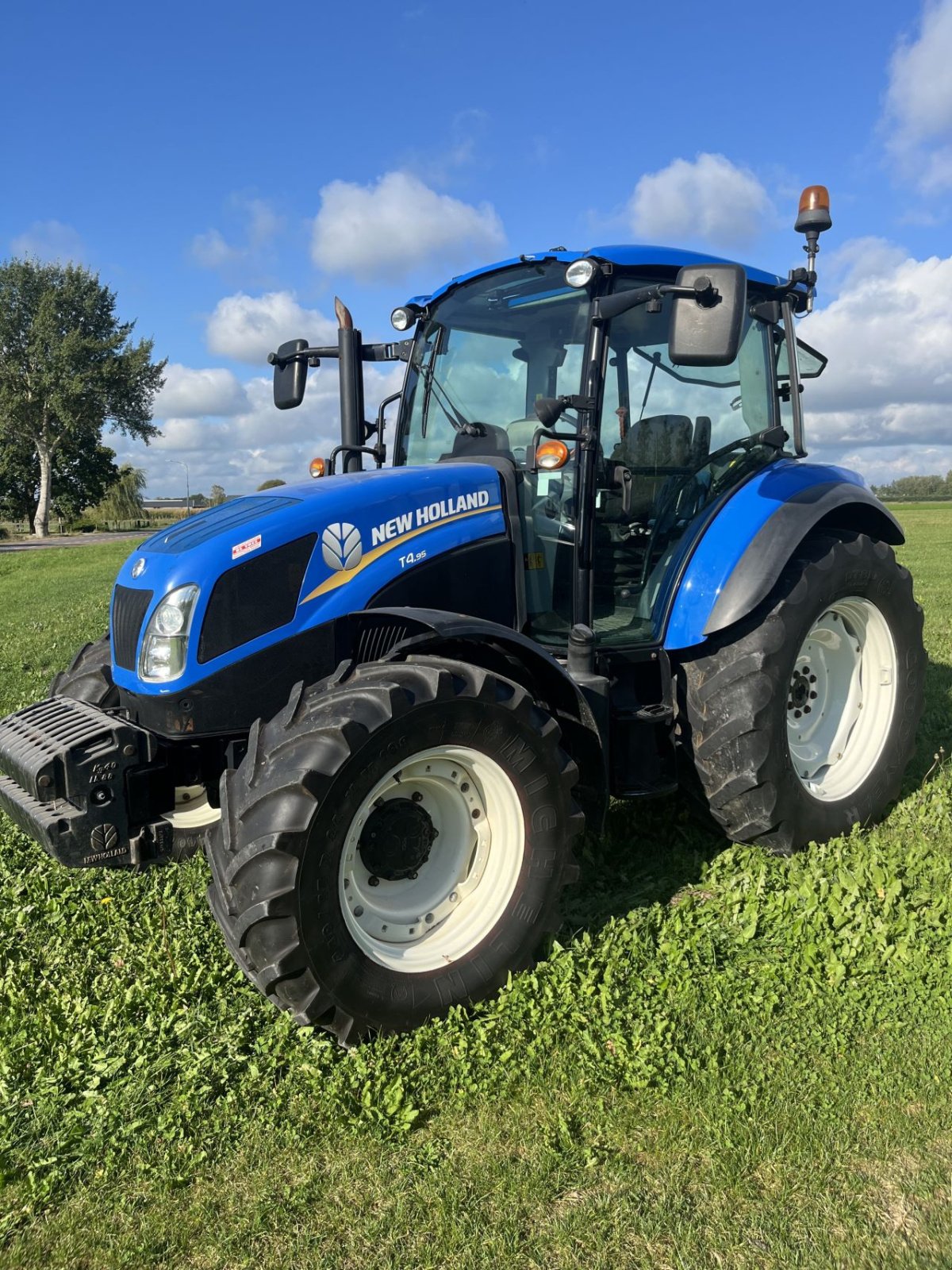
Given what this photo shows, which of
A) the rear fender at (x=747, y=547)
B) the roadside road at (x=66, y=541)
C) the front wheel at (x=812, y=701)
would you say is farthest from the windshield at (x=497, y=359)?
the roadside road at (x=66, y=541)

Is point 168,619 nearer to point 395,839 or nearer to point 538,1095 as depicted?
point 395,839

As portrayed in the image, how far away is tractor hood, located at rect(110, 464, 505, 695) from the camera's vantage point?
10.5 feet

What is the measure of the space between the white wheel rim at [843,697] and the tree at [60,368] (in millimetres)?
46894

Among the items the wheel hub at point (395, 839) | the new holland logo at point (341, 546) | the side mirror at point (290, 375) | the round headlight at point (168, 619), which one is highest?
the side mirror at point (290, 375)

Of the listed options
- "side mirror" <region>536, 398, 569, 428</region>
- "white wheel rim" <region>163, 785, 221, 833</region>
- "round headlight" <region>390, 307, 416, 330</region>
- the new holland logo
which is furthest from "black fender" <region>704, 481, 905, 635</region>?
"white wheel rim" <region>163, 785, 221, 833</region>

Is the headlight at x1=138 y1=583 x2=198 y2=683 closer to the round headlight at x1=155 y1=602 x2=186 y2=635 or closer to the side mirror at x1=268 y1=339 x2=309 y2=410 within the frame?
the round headlight at x1=155 y1=602 x2=186 y2=635

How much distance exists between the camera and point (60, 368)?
4547cm

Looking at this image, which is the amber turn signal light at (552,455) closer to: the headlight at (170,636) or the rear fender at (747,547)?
the rear fender at (747,547)

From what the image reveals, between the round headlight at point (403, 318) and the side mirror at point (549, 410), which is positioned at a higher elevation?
the round headlight at point (403, 318)

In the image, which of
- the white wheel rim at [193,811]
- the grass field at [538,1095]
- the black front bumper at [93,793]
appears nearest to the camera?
the grass field at [538,1095]

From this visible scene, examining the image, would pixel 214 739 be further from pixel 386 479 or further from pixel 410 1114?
pixel 410 1114

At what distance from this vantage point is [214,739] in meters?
3.39

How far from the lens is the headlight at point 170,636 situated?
319 cm

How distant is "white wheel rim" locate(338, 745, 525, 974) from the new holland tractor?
1cm
